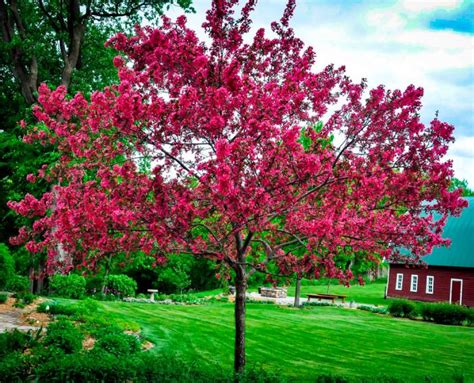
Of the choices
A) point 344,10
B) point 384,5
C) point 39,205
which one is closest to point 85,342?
point 39,205

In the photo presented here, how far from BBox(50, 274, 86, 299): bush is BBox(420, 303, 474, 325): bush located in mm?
17318

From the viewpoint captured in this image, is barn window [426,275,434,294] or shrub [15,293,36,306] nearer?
shrub [15,293,36,306]

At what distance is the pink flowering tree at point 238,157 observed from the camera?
6.31 m

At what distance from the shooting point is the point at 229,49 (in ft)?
23.7

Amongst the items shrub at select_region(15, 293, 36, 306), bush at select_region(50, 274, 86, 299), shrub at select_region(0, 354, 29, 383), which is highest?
shrub at select_region(0, 354, 29, 383)

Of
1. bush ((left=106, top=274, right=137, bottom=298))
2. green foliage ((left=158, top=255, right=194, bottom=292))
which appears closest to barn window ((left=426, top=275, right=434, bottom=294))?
green foliage ((left=158, top=255, right=194, bottom=292))

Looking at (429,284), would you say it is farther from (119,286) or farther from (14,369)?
(14,369)

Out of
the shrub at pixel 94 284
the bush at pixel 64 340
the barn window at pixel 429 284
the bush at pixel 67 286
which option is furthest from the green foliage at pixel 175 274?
the bush at pixel 64 340

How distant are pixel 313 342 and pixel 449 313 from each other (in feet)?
41.1

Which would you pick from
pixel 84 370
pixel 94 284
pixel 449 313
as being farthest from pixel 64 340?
pixel 449 313

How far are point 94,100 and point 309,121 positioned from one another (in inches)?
139

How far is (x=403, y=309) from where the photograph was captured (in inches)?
1004

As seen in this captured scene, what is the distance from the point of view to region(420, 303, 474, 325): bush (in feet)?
77.9

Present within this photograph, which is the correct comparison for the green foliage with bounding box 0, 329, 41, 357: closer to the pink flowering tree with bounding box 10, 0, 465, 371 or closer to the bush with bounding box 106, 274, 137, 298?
the pink flowering tree with bounding box 10, 0, 465, 371
